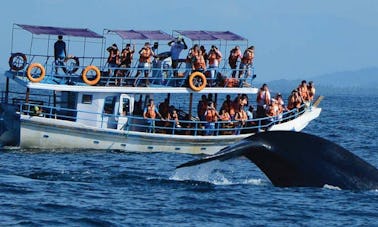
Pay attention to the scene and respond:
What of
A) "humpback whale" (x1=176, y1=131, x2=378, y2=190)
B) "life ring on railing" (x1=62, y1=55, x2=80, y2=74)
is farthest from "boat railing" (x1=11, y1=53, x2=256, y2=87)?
"humpback whale" (x1=176, y1=131, x2=378, y2=190)

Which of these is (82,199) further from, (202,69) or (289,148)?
(202,69)

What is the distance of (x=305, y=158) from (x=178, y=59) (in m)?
20.6

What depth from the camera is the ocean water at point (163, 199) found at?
22312mm

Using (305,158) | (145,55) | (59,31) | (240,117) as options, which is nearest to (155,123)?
(145,55)

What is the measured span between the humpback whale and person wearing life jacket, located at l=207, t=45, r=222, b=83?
1891 cm

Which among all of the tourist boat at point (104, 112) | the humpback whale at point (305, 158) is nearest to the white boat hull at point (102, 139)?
the tourist boat at point (104, 112)

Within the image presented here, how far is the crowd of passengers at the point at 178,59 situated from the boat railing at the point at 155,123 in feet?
5.19

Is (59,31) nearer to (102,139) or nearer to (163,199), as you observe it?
(102,139)

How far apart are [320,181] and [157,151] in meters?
17.5

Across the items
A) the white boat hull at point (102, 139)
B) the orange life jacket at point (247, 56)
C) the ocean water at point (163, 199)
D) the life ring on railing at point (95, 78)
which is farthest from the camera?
the orange life jacket at point (247, 56)

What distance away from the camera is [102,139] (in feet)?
127

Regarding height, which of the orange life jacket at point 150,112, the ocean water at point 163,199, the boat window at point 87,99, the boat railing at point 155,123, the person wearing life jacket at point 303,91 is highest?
the person wearing life jacket at point 303,91

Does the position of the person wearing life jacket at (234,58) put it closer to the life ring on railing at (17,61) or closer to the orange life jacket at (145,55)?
the orange life jacket at (145,55)

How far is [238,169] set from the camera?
3359 centimetres
